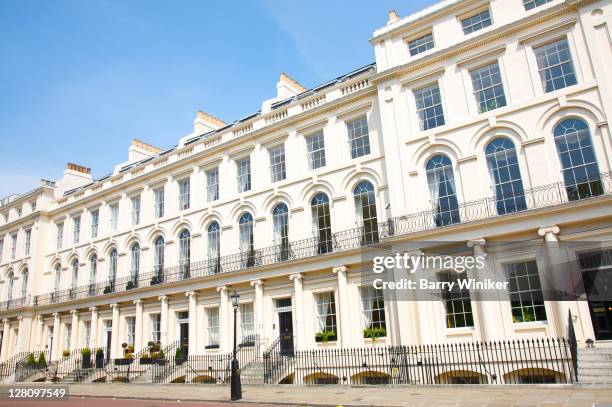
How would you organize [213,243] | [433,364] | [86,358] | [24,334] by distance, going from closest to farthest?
[433,364] < [213,243] < [86,358] < [24,334]

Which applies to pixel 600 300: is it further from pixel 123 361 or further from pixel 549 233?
pixel 123 361

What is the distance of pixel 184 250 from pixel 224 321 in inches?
206

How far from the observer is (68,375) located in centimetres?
2497

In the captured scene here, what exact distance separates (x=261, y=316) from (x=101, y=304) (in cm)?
1183

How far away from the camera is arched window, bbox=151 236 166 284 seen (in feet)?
82.1

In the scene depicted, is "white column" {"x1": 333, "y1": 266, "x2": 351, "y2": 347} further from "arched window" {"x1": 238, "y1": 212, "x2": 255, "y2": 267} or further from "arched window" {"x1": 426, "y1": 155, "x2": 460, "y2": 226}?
"arched window" {"x1": 238, "y1": 212, "x2": 255, "y2": 267}

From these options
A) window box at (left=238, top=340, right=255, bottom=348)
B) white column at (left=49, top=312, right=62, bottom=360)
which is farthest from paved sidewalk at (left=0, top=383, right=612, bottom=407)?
white column at (left=49, top=312, right=62, bottom=360)

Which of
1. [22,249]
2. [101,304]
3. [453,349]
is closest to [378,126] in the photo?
[453,349]

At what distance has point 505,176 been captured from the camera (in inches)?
629

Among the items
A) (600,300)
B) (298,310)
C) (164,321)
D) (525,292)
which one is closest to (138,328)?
(164,321)

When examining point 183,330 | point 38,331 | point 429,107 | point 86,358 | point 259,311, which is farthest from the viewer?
point 38,331

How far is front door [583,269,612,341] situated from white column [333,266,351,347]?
792cm

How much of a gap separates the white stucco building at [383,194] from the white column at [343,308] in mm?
40

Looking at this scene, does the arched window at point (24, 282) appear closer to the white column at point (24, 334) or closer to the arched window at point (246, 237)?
the white column at point (24, 334)
